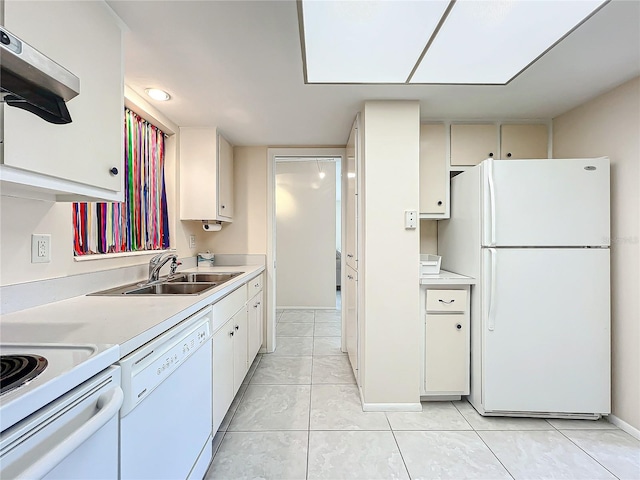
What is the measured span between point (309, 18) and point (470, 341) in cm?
222

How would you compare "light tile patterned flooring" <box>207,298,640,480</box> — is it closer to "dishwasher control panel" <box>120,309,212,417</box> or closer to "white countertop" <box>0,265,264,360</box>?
"dishwasher control panel" <box>120,309,212,417</box>

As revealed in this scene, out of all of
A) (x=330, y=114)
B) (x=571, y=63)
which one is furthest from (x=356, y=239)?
(x=571, y=63)

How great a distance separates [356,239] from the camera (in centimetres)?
238

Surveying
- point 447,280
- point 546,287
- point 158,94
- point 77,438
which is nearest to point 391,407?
point 447,280

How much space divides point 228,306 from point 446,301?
1.52 m

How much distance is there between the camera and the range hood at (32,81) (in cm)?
62

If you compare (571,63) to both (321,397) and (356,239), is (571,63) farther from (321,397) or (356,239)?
(321,397)

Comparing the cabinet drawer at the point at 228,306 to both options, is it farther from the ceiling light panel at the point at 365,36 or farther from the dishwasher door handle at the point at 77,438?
the ceiling light panel at the point at 365,36

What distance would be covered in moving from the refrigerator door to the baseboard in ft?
3.74

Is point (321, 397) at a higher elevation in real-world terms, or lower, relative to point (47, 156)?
lower

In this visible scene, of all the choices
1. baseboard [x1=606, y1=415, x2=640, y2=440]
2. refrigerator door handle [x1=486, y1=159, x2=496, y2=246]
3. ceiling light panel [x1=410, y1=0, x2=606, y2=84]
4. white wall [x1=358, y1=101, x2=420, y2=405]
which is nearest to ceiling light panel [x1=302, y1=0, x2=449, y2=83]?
ceiling light panel [x1=410, y1=0, x2=606, y2=84]

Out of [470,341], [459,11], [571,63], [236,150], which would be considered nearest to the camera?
[459,11]

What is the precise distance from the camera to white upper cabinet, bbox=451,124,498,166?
2459 mm

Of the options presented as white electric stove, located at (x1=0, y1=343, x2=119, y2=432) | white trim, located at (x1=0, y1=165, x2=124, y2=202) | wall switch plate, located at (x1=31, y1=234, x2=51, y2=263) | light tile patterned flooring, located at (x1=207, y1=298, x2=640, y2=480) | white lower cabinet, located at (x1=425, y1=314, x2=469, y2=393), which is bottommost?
light tile patterned flooring, located at (x1=207, y1=298, x2=640, y2=480)
